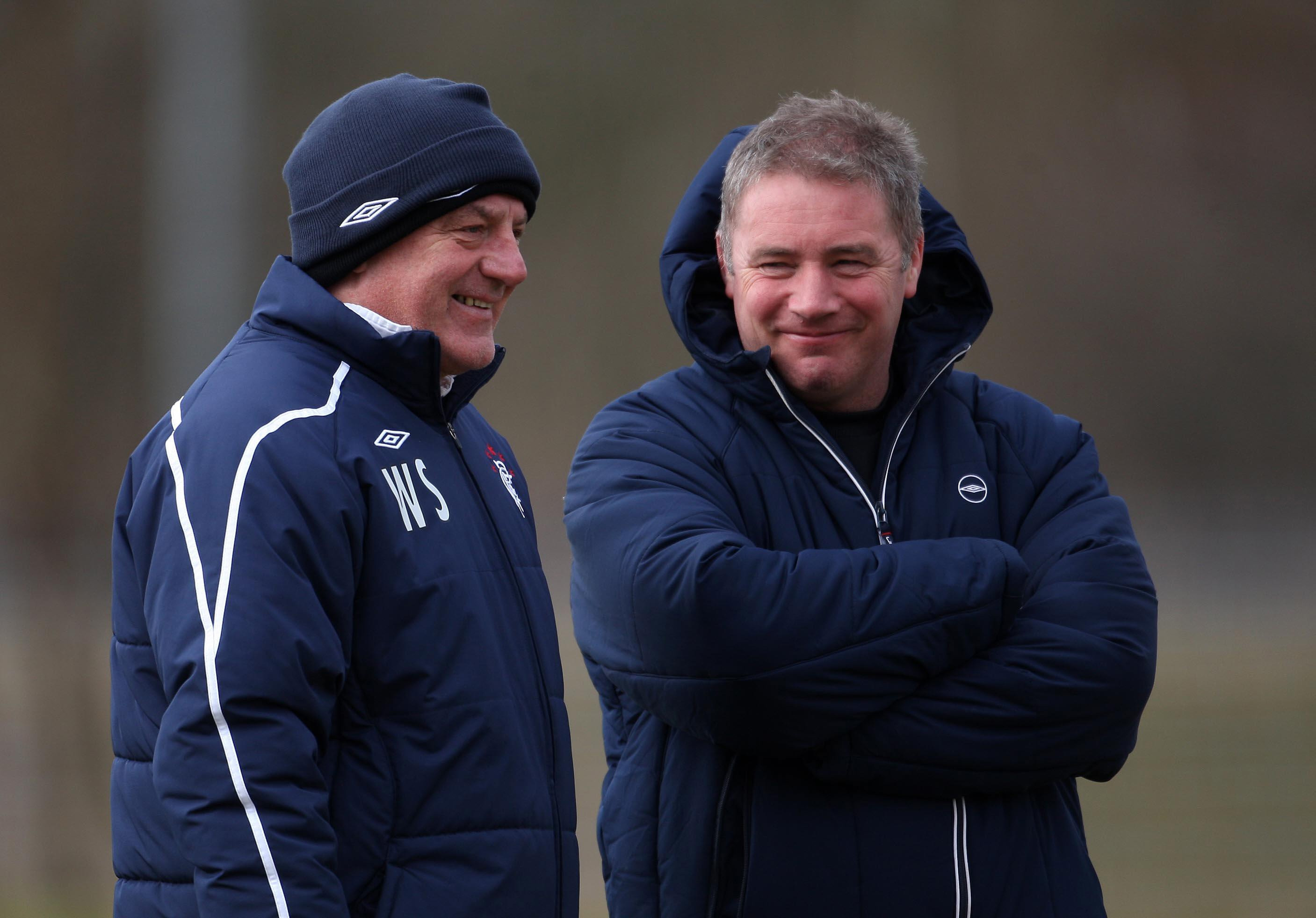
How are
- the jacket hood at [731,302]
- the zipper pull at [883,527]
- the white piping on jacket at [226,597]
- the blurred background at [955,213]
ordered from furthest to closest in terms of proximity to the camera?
the blurred background at [955,213], the jacket hood at [731,302], the zipper pull at [883,527], the white piping on jacket at [226,597]

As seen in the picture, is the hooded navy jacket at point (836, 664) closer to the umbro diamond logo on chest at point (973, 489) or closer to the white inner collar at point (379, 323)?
the umbro diamond logo on chest at point (973, 489)

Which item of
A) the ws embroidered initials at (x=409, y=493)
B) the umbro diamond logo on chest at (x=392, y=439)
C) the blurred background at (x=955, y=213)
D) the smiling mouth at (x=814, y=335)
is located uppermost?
the blurred background at (x=955, y=213)

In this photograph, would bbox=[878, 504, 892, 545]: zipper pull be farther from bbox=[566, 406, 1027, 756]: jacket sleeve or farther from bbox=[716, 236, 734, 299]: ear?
bbox=[716, 236, 734, 299]: ear

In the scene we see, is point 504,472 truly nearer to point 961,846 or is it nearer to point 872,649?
point 872,649

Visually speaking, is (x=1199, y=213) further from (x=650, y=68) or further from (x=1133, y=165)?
(x=650, y=68)

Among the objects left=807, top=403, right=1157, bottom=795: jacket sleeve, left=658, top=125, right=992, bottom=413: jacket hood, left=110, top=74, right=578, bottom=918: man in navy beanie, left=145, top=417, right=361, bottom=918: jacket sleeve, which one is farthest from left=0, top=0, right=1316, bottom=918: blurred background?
left=145, top=417, right=361, bottom=918: jacket sleeve

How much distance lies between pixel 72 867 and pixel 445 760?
3321 mm

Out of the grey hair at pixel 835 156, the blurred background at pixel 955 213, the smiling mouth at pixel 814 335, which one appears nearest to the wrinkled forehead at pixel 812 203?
the grey hair at pixel 835 156

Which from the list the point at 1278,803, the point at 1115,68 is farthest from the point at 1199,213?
the point at 1278,803

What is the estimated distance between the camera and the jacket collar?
154 cm

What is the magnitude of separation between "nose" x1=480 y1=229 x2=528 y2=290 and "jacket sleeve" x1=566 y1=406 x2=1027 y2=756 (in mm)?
324

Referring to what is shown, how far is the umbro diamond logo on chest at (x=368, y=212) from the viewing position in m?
1.56

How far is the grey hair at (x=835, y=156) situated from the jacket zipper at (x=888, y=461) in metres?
0.19

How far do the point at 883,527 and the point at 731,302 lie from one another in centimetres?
42
